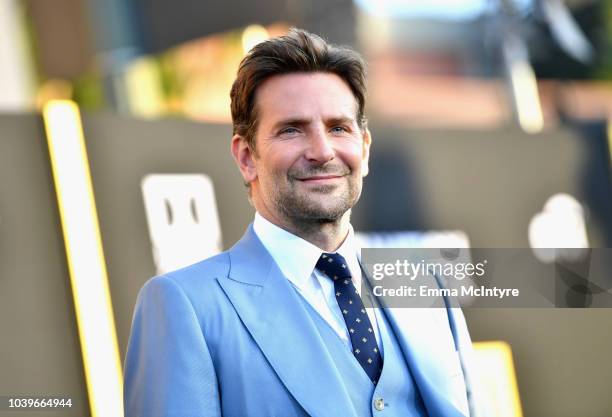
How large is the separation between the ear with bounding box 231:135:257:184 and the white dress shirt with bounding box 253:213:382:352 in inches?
5.4

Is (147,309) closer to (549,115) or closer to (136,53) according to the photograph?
(136,53)

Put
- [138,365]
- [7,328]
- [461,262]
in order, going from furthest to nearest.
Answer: [7,328] < [461,262] < [138,365]

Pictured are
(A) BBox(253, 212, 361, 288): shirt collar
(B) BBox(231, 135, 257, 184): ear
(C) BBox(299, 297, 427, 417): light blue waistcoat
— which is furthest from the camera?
(B) BBox(231, 135, 257, 184): ear

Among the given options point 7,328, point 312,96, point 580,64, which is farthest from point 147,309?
point 580,64

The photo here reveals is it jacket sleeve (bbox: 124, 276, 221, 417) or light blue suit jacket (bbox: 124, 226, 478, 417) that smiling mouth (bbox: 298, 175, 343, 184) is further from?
jacket sleeve (bbox: 124, 276, 221, 417)

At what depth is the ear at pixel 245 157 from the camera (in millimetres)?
2492

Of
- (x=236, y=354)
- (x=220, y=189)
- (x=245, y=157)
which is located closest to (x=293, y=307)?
(x=236, y=354)

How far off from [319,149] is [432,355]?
0.55 metres

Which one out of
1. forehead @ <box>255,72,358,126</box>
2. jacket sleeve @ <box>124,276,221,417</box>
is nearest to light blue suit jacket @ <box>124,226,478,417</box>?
jacket sleeve @ <box>124,276,221,417</box>

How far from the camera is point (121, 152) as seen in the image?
4379 millimetres

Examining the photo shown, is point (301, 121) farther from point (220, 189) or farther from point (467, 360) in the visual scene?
point (220, 189)

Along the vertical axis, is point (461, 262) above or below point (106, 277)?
below

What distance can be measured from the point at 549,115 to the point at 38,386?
15728mm

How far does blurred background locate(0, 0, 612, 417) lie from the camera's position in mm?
3930
